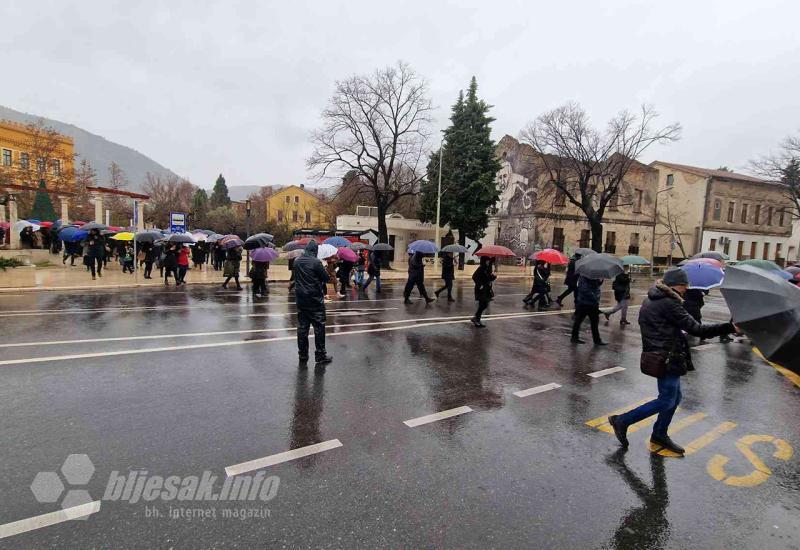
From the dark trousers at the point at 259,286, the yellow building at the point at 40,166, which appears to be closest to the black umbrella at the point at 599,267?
the dark trousers at the point at 259,286

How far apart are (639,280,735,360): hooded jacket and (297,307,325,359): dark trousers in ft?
14.9

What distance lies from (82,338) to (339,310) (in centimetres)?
608

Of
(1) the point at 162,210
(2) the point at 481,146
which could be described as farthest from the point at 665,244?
(1) the point at 162,210

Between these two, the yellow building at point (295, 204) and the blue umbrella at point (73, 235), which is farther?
the yellow building at point (295, 204)

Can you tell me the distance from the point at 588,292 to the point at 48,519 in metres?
8.80

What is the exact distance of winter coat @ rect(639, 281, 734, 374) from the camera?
420 cm

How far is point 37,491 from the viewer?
3.22 meters

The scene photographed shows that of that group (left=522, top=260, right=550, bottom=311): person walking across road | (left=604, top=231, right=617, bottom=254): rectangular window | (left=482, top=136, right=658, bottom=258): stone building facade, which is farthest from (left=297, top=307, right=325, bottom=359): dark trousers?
(left=604, top=231, right=617, bottom=254): rectangular window

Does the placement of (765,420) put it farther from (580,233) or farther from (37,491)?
(580,233)

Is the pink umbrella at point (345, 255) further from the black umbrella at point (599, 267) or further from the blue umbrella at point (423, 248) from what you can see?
the black umbrella at point (599, 267)

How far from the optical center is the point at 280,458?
3.84 meters

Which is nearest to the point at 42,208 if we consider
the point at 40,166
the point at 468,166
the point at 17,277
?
the point at 40,166

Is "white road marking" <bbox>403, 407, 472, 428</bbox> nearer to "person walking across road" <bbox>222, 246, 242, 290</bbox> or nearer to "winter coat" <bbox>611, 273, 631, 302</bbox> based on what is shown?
"winter coat" <bbox>611, 273, 631, 302</bbox>

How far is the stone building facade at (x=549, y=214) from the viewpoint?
38.3 meters
